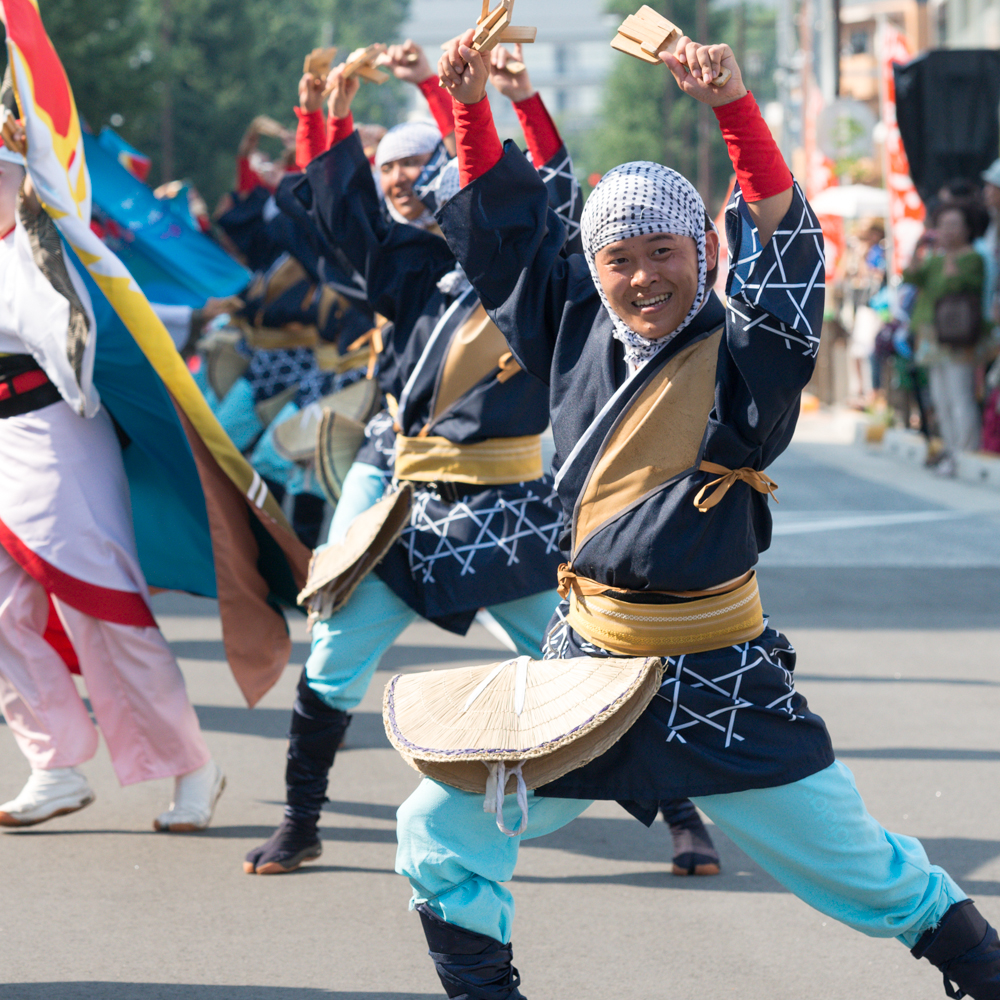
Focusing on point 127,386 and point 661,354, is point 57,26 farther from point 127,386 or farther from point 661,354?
point 661,354

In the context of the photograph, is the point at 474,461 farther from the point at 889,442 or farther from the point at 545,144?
the point at 889,442

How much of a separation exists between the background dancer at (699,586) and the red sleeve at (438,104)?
1805 mm

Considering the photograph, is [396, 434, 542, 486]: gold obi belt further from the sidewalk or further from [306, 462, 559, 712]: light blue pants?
the sidewalk

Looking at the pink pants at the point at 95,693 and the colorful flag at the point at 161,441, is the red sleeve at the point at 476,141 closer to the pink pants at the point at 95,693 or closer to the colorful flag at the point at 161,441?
the colorful flag at the point at 161,441

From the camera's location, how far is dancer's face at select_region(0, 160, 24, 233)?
4020mm

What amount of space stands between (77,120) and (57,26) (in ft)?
63.7

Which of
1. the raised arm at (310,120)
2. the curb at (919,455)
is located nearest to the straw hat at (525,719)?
the raised arm at (310,120)

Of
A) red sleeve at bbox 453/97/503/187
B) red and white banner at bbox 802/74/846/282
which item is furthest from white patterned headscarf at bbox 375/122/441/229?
red and white banner at bbox 802/74/846/282

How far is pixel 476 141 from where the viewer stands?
2.80m

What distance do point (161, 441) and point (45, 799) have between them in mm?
1046

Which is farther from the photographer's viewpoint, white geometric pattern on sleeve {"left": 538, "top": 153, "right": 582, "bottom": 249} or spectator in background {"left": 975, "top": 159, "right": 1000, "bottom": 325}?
spectator in background {"left": 975, "top": 159, "right": 1000, "bottom": 325}

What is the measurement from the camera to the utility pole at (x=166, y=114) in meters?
31.9

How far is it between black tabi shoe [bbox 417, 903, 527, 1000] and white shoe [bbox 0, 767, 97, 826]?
1989 mm

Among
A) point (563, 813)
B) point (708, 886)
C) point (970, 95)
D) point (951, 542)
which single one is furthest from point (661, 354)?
point (970, 95)
